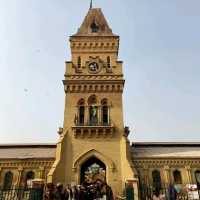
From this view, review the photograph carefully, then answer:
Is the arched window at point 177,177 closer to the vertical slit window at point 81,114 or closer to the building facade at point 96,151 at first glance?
the building facade at point 96,151

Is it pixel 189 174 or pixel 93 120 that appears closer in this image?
pixel 189 174

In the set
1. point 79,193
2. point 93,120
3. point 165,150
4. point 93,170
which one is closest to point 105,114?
point 93,120

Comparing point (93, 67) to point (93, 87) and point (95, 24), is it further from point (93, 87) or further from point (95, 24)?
point (95, 24)

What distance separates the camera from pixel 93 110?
3419 cm

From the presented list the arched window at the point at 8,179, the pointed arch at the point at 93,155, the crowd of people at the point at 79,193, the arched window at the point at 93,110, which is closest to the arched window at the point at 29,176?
the arched window at the point at 8,179

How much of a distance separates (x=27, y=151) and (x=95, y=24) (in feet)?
72.5

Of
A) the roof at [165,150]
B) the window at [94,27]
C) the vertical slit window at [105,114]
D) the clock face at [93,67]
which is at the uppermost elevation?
the window at [94,27]

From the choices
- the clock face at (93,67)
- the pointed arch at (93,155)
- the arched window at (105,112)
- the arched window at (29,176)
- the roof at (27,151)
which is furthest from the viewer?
the clock face at (93,67)

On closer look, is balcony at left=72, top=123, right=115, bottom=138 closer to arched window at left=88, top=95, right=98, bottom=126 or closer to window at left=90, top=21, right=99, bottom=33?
arched window at left=88, top=95, right=98, bottom=126

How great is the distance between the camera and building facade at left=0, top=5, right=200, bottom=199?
3016 cm

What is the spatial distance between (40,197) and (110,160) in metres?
13.1

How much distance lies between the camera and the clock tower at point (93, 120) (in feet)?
97.9

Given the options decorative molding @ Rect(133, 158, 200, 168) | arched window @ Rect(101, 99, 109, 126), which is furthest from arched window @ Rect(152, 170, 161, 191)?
arched window @ Rect(101, 99, 109, 126)

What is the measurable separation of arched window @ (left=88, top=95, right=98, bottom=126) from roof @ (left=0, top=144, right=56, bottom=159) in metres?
6.61
